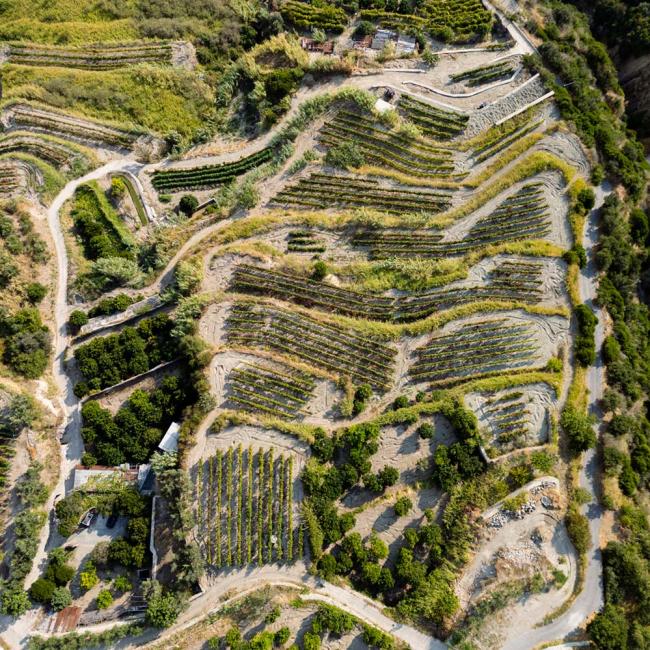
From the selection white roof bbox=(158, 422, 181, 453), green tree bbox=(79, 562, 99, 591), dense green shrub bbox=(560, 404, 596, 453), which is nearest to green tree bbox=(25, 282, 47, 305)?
white roof bbox=(158, 422, 181, 453)

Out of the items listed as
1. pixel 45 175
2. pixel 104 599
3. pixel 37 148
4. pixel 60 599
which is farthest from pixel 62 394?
pixel 37 148

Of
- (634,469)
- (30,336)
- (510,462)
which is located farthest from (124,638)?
(634,469)

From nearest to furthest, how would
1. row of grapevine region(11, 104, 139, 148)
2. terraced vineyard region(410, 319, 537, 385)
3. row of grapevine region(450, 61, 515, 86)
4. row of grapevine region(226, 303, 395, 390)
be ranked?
terraced vineyard region(410, 319, 537, 385) → row of grapevine region(226, 303, 395, 390) → row of grapevine region(450, 61, 515, 86) → row of grapevine region(11, 104, 139, 148)

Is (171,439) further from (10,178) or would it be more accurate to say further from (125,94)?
(125,94)

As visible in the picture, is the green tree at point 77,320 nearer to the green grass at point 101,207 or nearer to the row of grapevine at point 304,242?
the green grass at point 101,207

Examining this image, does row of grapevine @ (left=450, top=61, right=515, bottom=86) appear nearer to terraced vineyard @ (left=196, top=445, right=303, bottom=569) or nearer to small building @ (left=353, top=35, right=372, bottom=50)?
small building @ (left=353, top=35, right=372, bottom=50)

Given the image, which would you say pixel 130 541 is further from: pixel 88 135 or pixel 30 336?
pixel 88 135
